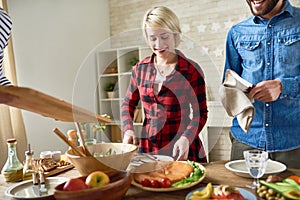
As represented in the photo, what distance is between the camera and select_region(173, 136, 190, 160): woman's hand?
5.00ft

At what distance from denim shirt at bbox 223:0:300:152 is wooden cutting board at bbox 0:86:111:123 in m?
0.92

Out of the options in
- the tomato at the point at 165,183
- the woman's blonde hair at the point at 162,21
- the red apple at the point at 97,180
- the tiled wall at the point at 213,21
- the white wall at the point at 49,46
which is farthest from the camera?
the tiled wall at the point at 213,21

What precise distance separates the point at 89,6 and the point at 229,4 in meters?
1.75

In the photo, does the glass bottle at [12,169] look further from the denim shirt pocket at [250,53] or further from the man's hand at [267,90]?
the denim shirt pocket at [250,53]

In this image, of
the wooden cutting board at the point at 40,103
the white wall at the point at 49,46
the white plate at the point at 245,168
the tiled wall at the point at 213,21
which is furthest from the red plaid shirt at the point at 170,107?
the white wall at the point at 49,46

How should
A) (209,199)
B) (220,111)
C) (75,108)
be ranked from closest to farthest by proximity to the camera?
(209,199) < (75,108) < (220,111)

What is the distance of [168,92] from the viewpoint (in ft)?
5.39

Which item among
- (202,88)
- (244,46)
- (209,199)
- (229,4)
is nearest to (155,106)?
(202,88)

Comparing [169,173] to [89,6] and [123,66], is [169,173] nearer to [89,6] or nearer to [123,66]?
[123,66]

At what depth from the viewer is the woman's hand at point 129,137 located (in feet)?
5.11

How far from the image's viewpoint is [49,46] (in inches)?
150

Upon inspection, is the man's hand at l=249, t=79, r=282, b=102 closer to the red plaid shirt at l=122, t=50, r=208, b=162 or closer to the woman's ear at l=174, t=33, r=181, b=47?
the red plaid shirt at l=122, t=50, r=208, b=162

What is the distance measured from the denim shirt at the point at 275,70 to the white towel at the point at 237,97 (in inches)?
8.2

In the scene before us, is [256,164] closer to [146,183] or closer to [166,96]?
[146,183]
